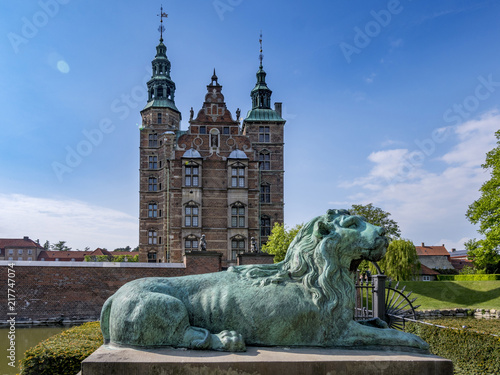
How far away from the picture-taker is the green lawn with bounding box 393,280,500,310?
2450 cm

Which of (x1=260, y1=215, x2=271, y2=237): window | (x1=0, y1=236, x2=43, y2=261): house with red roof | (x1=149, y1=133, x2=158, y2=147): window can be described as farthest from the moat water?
(x1=0, y1=236, x2=43, y2=261): house with red roof

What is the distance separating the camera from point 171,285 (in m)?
3.67

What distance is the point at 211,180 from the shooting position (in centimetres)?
3002

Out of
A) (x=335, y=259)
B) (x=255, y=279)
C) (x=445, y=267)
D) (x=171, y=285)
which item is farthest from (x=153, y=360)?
(x=445, y=267)

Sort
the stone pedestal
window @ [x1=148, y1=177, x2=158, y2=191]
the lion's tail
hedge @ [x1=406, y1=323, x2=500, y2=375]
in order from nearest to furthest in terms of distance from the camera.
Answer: the stone pedestal
the lion's tail
hedge @ [x1=406, y1=323, x2=500, y2=375]
window @ [x1=148, y1=177, x2=158, y2=191]

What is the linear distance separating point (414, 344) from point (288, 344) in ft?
3.56

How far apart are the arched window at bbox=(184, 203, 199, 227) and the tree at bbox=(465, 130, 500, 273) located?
17.9 m

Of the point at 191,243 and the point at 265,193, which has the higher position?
the point at 265,193

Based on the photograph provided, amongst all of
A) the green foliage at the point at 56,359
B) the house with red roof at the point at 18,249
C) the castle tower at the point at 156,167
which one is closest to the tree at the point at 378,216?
the castle tower at the point at 156,167

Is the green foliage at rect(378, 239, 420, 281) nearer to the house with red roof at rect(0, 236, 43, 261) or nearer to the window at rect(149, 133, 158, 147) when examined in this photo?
the window at rect(149, 133, 158, 147)

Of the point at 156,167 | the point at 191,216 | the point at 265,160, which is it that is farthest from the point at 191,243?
the point at 265,160

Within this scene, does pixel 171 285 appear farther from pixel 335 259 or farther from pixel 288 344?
pixel 335 259

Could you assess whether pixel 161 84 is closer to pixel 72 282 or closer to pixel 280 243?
pixel 280 243

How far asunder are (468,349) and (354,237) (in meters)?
6.19
